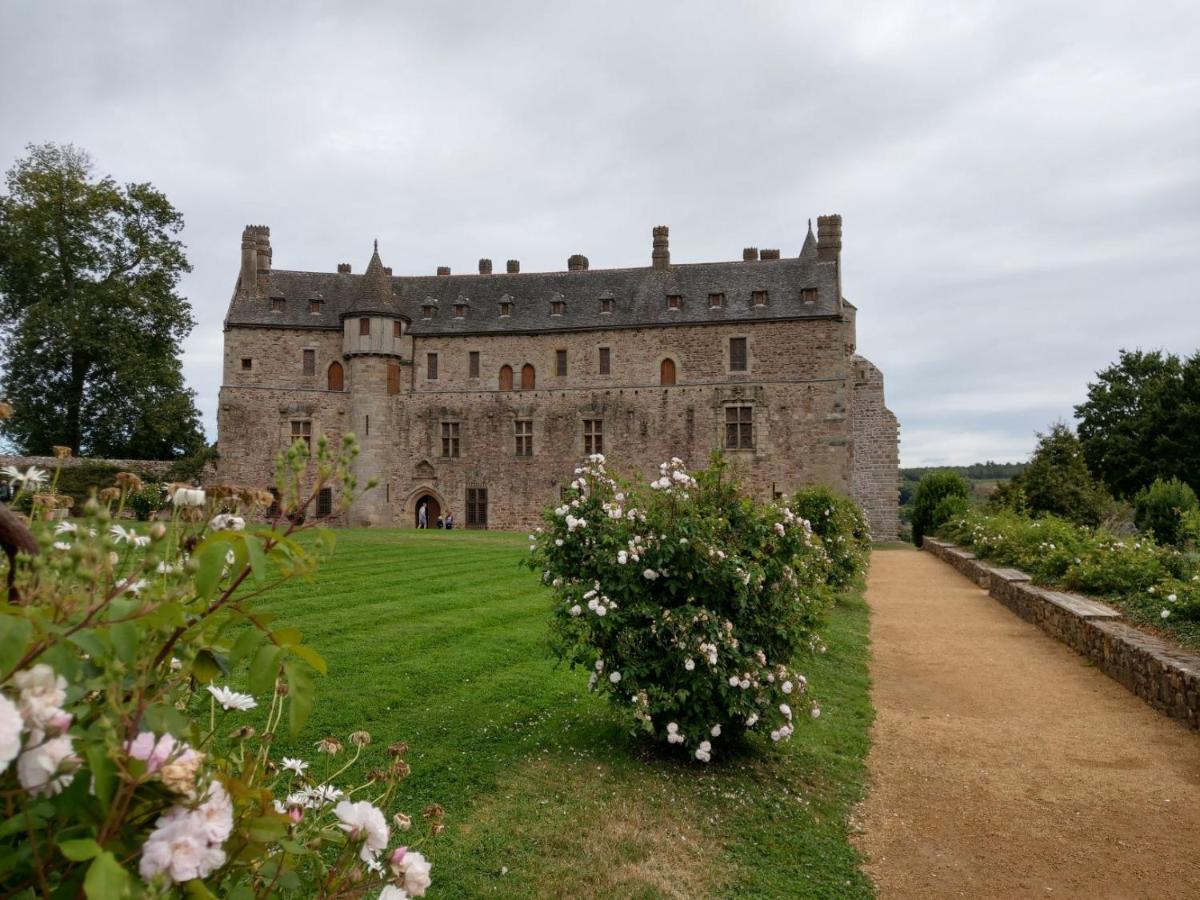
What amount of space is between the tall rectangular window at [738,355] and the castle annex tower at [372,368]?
534 inches

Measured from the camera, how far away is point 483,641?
962cm

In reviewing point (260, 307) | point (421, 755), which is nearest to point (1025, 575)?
point (421, 755)

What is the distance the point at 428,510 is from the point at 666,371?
470 inches

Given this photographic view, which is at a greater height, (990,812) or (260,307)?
(260,307)

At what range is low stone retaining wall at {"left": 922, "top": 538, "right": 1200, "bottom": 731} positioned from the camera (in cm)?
811

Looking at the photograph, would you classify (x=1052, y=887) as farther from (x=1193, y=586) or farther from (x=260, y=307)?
(x=260, y=307)

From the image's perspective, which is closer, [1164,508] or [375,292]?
[1164,508]

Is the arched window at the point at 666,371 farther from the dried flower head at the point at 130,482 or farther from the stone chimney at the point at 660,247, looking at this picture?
the dried flower head at the point at 130,482

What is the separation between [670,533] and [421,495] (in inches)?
1194

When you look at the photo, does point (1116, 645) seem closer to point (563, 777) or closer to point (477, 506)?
point (563, 777)

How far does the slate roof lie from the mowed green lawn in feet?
83.2

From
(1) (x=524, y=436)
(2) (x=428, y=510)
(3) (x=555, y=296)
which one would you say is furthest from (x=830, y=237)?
(2) (x=428, y=510)

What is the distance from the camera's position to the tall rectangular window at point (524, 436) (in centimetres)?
3488

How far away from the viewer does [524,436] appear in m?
35.0
